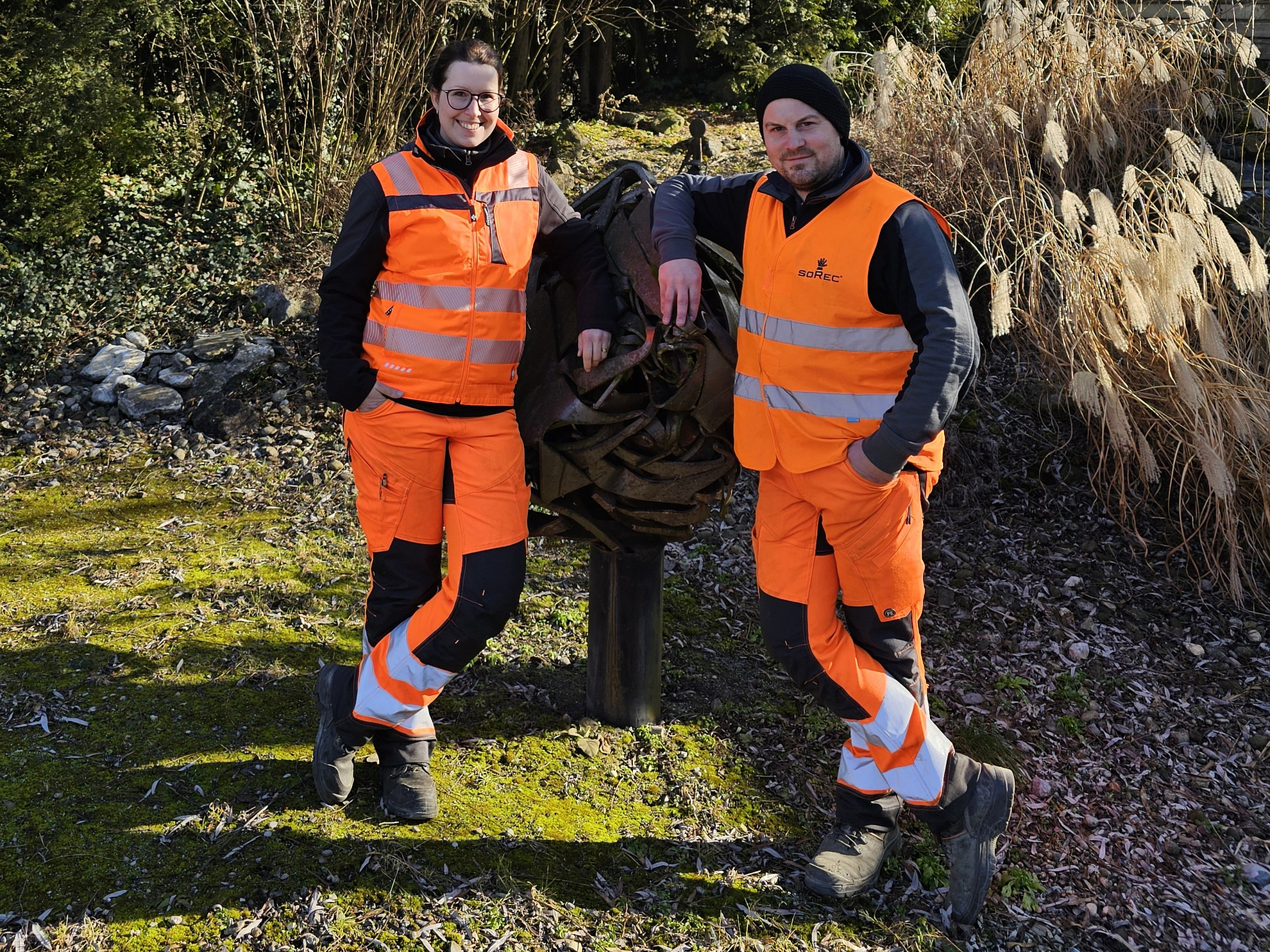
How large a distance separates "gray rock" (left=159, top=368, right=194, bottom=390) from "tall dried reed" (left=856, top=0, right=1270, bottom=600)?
154 inches

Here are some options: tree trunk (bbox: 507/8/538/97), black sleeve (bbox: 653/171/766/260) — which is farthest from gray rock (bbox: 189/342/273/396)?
Answer: black sleeve (bbox: 653/171/766/260)

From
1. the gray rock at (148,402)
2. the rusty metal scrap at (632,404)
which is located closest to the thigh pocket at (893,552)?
the rusty metal scrap at (632,404)

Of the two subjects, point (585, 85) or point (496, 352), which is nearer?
point (496, 352)

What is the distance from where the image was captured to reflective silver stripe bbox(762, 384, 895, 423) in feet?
9.09

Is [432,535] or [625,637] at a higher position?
[432,535]

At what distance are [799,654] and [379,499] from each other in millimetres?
1223

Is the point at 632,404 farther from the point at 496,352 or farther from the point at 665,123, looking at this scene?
the point at 665,123

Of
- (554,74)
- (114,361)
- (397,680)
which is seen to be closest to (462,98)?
(397,680)

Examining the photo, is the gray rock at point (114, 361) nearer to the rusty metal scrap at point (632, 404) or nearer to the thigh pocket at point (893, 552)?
the rusty metal scrap at point (632, 404)

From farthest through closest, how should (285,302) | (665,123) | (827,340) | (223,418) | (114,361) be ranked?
(665,123)
(285,302)
(114,361)
(223,418)
(827,340)

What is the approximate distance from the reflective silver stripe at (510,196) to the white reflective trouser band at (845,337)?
0.80 metres

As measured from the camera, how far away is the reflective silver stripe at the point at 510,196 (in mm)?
2969

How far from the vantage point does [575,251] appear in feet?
10.3

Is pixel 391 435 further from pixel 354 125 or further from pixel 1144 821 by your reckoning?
pixel 354 125
